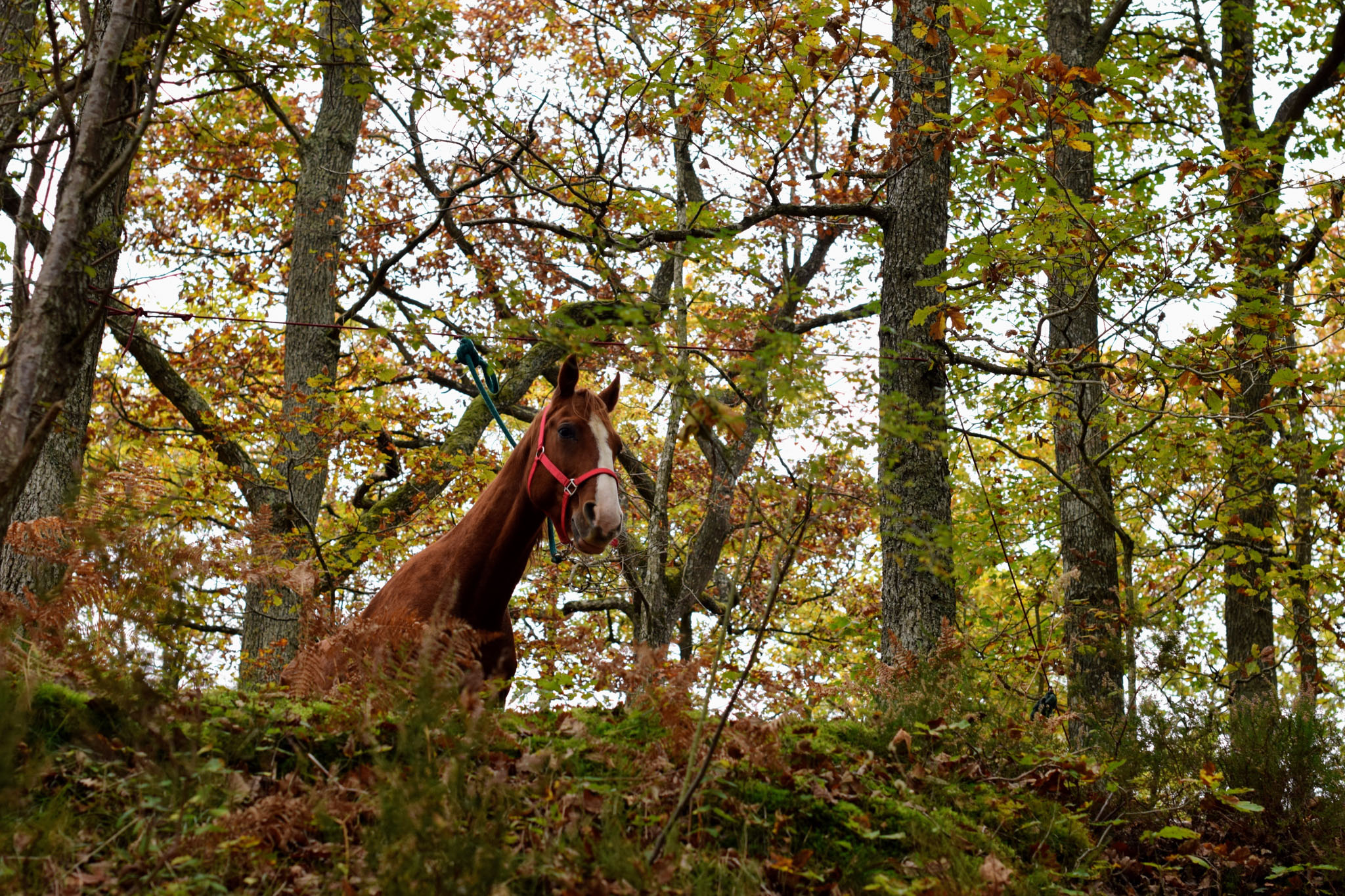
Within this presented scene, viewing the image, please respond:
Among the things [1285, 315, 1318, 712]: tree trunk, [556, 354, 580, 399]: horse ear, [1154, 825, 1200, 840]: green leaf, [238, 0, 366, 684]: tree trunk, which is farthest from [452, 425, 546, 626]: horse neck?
[1285, 315, 1318, 712]: tree trunk

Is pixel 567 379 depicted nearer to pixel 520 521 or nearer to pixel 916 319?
pixel 520 521

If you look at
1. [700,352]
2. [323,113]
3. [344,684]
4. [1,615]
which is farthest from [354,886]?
[323,113]

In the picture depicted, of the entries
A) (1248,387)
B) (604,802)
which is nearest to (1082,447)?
(1248,387)

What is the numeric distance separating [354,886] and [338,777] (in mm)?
835

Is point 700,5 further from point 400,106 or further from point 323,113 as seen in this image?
point 400,106

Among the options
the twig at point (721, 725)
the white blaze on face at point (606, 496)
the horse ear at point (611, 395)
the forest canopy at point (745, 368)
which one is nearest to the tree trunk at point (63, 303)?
the forest canopy at point (745, 368)

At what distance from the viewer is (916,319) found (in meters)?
7.41

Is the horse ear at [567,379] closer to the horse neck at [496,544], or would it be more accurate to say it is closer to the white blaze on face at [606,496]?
the horse neck at [496,544]

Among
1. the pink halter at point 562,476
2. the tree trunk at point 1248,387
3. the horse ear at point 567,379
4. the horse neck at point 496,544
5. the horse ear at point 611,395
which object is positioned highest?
the tree trunk at point 1248,387

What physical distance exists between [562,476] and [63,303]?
2833 mm

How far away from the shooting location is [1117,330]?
7859 mm

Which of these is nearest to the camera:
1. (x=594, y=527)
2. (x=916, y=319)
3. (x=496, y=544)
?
(x=594, y=527)

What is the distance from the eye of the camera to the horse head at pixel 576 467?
5926 mm

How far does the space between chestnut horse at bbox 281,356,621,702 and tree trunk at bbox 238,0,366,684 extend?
5544mm
